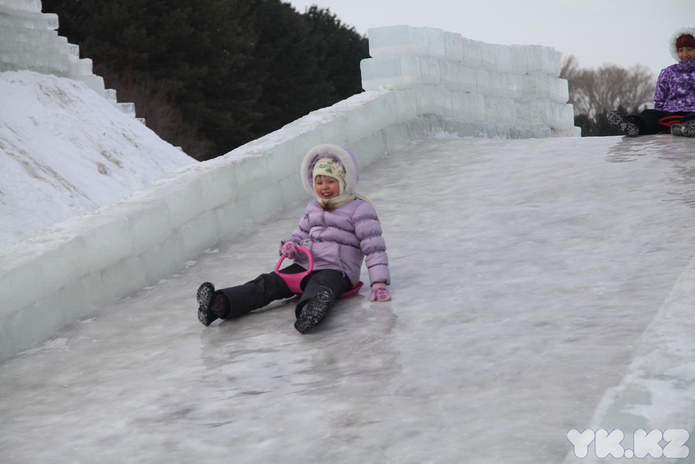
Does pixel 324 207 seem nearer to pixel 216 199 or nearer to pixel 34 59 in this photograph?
pixel 216 199

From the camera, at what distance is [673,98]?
7266 mm

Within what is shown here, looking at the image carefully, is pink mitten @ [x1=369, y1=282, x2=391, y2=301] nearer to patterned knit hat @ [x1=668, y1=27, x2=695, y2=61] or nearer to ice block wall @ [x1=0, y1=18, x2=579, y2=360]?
ice block wall @ [x1=0, y1=18, x2=579, y2=360]

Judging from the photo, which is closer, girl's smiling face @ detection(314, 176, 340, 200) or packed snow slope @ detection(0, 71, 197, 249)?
girl's smiling face @ detection(314, 176, 340, 200)

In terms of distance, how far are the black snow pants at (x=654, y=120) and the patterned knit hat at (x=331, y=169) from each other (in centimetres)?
366

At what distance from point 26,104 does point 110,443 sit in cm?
1004

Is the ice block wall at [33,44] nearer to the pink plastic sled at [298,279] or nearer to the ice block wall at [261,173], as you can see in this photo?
the ice block wall at [261,173]

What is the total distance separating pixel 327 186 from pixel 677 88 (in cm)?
399

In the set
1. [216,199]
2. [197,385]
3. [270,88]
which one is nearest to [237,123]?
[270,88]

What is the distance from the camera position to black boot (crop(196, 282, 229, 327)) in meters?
3.95

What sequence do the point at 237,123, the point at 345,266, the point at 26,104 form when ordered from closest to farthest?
the point at 345,266 → the point at 26,104 → the point at 237,123

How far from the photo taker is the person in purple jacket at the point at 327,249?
4.04m

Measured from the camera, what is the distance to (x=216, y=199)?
5551 millimetres

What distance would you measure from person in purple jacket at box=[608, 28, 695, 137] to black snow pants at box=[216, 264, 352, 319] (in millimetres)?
3814

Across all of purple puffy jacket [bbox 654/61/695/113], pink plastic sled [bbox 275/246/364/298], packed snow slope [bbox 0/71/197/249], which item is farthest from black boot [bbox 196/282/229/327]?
packed snow slope [bbox 0/71/197/249]
